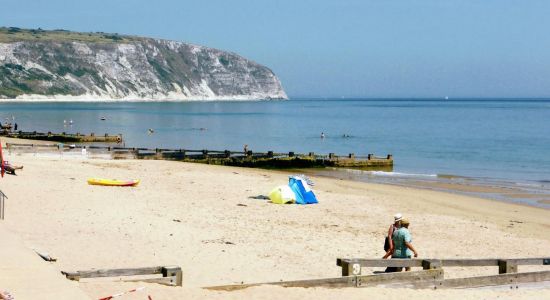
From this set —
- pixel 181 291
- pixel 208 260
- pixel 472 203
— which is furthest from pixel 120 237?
pixel 472 203

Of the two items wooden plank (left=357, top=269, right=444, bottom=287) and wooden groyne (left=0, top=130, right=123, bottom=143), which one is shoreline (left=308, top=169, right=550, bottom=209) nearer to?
wooden plank (left=357, top=269, right=444, bottom=287)

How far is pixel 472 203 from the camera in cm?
3509

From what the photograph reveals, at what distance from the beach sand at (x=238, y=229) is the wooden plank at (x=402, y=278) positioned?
0.22 meters

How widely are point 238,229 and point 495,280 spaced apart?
9770mm

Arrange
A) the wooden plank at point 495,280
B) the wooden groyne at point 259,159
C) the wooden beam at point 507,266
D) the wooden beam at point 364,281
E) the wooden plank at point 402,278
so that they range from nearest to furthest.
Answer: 1. the wooden beam at point 364,281
2. the wooden plank at point 402,278
3. the wooden plank at point 495,280
4. the wooden beam at point 507,266
5. the wooden groyne at point 259,159

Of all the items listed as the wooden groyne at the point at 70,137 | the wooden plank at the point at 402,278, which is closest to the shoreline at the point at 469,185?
the wooden plank at the point at 402,278

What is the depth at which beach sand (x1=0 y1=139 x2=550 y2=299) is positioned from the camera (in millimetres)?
15430

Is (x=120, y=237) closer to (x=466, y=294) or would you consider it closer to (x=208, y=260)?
(x=208, y=260)

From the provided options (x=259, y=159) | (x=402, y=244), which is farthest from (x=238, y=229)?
(x=259, y=159)

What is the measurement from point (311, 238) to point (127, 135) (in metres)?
77.7

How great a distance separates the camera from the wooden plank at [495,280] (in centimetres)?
1353

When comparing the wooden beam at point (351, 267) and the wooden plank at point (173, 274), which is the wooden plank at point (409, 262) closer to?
the wooden beam at point (351, 267)

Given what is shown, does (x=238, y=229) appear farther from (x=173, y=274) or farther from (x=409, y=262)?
(x=173, y=274)

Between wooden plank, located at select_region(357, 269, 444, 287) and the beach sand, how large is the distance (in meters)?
0.22
